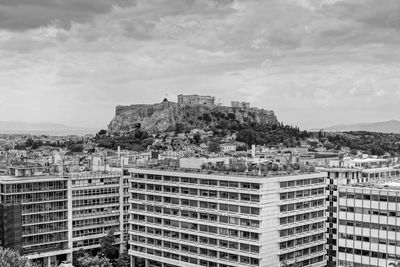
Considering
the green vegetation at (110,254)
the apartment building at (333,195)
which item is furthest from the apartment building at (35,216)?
the apartment building at (333,195)

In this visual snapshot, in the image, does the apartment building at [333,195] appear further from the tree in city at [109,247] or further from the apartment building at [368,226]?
the tree in city at [109,247]

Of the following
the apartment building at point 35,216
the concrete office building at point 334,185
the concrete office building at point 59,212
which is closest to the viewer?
the apartment building at point 35,216

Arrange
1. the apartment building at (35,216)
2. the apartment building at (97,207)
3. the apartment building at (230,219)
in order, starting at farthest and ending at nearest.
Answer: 1. the apartment building at (97,207)
2. the apartment building at (35,216)
3. the apartment building at (230,219)

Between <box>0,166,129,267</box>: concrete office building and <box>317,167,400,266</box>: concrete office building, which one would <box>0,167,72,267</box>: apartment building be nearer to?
<box>0,166,129,267</box>: concrete office building

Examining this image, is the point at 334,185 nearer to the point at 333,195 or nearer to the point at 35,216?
the point at 333,195

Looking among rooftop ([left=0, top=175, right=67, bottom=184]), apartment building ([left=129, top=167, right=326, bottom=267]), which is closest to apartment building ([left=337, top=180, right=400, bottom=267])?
apartment building ([left=129, top=167, right=326, bottom=267])

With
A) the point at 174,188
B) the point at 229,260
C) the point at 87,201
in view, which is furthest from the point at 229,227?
the point at 87,201

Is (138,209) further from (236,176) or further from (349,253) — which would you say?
(349,253)
